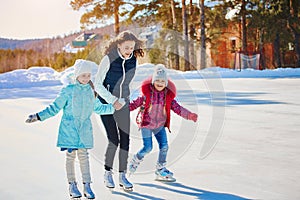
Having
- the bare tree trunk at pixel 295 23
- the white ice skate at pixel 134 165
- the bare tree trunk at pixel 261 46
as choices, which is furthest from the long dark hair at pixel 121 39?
the bare tree trunk at pixel 261 46

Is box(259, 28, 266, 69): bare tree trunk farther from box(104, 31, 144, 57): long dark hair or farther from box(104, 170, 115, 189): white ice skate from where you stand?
box(104, 170, 115, 189): white ice skate

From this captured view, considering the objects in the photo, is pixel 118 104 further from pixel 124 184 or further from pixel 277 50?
pixel 277 50

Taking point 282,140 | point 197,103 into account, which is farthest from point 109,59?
point 197,103

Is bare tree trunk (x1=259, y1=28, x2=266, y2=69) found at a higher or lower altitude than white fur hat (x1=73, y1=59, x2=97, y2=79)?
higher

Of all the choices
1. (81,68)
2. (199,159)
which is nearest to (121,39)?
(81,68)

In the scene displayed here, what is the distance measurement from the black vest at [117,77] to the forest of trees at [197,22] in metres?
15.2

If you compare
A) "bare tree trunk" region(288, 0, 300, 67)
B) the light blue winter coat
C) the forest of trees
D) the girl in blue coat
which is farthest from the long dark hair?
"bare tree trunk" region(288, 0, 300, 67)

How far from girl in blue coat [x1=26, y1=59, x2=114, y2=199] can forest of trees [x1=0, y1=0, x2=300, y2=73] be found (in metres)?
15.5

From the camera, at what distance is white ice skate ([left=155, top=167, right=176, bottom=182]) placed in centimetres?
311

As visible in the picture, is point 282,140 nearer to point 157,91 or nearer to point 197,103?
point 157,91

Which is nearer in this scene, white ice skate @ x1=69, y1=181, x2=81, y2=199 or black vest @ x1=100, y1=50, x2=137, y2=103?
white ice skate @ x1=69, y1=181, x2=81, y2=199

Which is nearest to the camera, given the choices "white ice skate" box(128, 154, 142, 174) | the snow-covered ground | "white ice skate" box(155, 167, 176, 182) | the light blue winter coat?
the light blue winter coat

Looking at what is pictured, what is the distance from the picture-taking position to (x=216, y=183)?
3.00 m

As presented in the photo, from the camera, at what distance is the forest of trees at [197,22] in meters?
21.1
